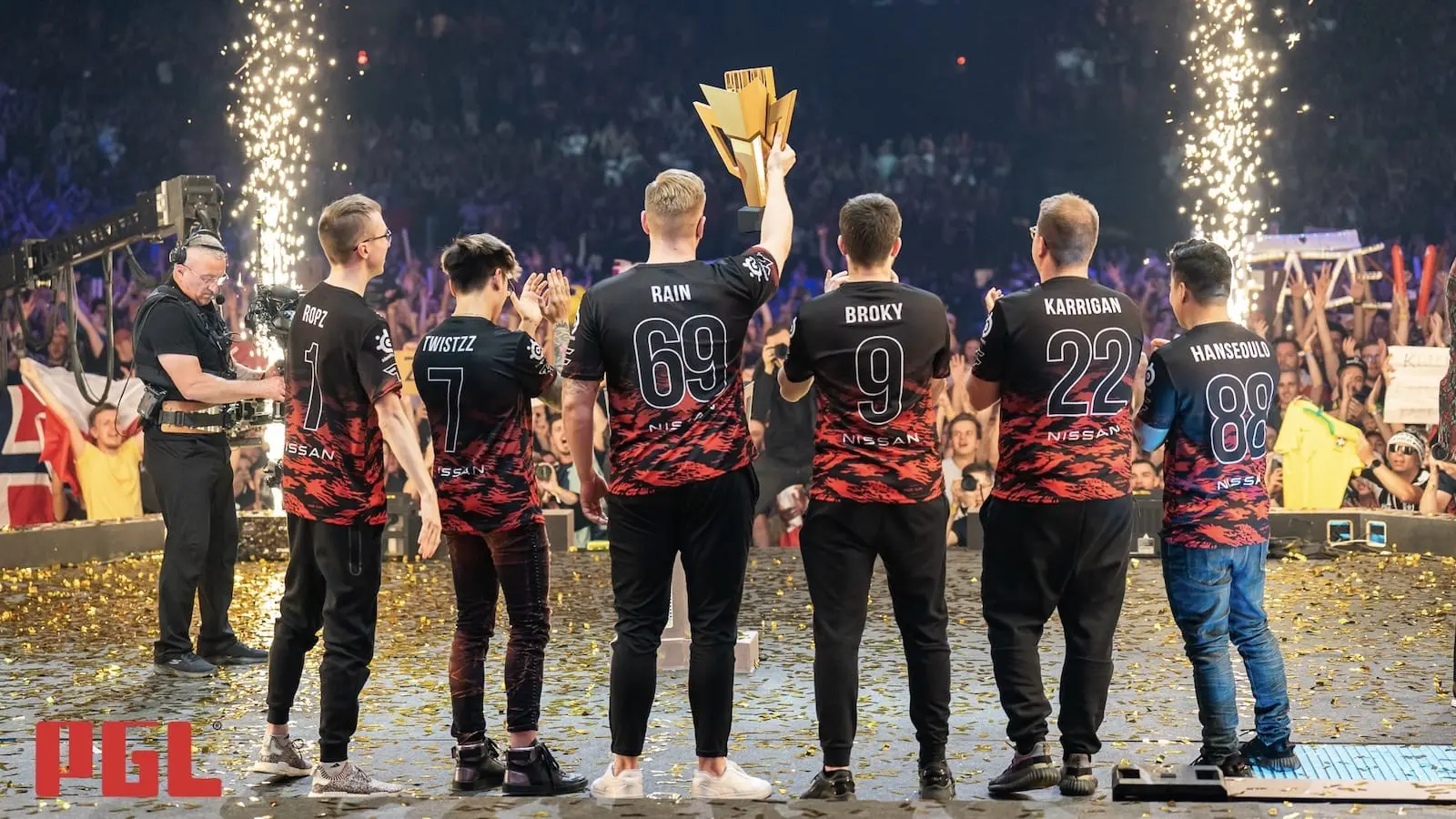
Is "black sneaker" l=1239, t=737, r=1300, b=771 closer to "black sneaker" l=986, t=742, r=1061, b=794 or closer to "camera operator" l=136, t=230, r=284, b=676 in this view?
"black sneaker" l=986, t=742, r=1061, b=794

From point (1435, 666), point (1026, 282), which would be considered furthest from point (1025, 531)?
point (1026, 282)

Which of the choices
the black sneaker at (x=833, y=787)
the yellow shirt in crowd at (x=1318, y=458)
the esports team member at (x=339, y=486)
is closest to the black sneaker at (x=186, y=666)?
the esports team member at (x=339, y=486)

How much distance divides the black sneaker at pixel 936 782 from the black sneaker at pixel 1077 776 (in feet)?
1.04

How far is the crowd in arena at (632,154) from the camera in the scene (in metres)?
Answer: 12.4

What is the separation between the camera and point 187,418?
6164 millimetres

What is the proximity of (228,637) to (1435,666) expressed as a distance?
5089 millimetres

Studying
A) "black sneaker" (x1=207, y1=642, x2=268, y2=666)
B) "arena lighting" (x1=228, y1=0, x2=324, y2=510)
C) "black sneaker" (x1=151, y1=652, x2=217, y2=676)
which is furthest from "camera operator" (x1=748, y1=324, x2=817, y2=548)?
"black sneaker" (x1=151, y1=652, x2=217, y2=676)

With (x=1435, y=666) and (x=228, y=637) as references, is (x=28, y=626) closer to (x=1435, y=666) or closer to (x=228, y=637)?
(x=228, y=637)

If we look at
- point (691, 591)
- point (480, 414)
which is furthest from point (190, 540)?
point (691, 591)

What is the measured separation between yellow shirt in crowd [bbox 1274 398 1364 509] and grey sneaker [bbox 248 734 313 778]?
9.65 meters

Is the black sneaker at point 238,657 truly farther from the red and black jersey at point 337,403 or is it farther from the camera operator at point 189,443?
the red and black jersey at point 337,403

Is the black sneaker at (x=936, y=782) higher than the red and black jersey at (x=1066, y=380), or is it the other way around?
the red and black jersey at (x=1066, y=380)

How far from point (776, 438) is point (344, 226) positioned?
27.3 feet

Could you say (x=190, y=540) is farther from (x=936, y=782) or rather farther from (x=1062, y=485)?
(x=1062, y=485)
